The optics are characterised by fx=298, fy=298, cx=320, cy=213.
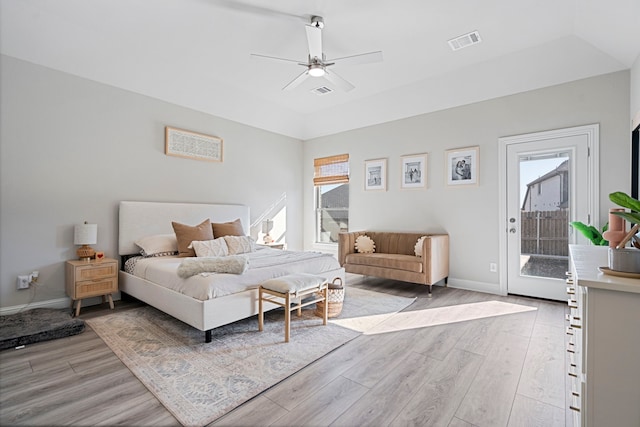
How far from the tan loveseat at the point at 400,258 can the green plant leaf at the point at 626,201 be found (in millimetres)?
2702

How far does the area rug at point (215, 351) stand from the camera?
6.05ft

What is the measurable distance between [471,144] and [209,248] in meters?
3.91

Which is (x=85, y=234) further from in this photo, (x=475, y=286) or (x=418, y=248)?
(x=475, y=286)

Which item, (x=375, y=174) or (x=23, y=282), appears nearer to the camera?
(x=23, y=282)

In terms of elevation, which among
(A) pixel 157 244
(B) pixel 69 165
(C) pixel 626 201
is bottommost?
(A) pixel 157 244

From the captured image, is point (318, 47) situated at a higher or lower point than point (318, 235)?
higher

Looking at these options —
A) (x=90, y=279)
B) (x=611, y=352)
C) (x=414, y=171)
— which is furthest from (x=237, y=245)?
(x=611, y=352)

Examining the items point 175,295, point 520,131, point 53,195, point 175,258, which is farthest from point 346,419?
point 520,131

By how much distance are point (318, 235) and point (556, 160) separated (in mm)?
4187

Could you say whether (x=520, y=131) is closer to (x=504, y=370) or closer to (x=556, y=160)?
(x=556, y=160)

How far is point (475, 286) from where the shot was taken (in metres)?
4.30

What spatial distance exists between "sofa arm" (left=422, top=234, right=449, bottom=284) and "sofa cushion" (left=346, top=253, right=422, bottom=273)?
5.0 inches

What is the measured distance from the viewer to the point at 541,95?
3.78 m

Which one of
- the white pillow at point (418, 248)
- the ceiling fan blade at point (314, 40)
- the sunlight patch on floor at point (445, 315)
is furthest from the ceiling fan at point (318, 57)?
the sunlight patch on floor at point (445, 315)
